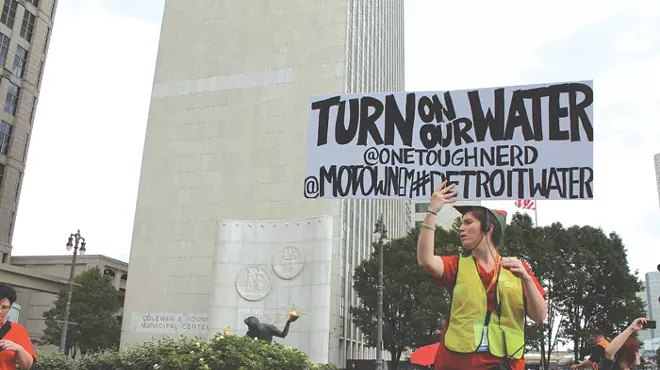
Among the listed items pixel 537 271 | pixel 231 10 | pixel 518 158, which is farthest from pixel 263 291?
pixel 518 158

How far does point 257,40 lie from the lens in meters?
44.8

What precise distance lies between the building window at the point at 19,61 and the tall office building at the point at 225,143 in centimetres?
2510

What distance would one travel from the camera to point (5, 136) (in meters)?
60.7

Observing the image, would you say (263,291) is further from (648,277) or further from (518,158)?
(648,277)

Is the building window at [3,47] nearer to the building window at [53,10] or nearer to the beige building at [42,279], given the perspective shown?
the building window at [53,10]

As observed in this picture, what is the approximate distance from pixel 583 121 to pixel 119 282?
257 ft

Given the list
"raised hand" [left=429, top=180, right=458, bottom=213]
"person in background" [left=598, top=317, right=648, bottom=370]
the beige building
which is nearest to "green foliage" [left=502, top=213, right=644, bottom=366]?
"person in background" [left=598, top=317, right=648, bottom=370]

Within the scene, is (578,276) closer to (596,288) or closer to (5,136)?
(596,288)

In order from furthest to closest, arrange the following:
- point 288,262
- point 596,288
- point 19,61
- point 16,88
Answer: point 19,61 → point 16,88 → point 596,288 → point 288,262

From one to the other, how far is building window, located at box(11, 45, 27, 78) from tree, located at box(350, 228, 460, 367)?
46464mm

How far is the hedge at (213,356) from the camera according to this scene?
35.5 feet

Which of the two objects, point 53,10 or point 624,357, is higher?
point 53,10

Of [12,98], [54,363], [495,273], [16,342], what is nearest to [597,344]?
[495,273]

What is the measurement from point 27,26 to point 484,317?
73.1m
